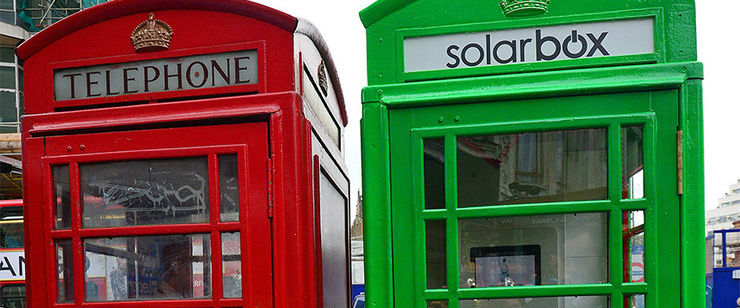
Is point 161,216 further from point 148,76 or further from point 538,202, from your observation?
point 538,202

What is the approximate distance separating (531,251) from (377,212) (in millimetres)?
647

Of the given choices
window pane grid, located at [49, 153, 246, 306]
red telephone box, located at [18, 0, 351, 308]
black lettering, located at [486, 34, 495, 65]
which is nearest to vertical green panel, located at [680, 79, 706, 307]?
black lettering, located at [486, 34, 495, 65]

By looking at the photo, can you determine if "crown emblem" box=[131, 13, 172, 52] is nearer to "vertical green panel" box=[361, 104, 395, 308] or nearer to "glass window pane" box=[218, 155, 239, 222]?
"glass window pane" box=[218, 155, 239, 222]

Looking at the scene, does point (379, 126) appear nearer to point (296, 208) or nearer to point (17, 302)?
point (296, 208)

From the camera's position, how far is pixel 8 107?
14.6 metres

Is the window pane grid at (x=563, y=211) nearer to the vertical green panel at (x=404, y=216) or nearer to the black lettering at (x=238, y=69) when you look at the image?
the vertical green panel at (x=404, y=216)

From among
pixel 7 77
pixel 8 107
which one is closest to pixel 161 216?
pixel 8 107

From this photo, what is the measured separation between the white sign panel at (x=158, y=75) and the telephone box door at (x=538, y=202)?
675 millimetres

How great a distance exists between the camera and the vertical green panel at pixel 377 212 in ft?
7.94

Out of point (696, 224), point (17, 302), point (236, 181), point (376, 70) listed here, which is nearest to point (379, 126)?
point (376, 70)

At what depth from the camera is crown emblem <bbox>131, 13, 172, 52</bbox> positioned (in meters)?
2.62

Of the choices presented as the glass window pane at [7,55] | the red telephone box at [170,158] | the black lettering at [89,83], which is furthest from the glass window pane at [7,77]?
the black lettering at [89,83]

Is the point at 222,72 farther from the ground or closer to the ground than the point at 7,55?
closer to the ground

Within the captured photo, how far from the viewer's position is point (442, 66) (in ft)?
7.97
